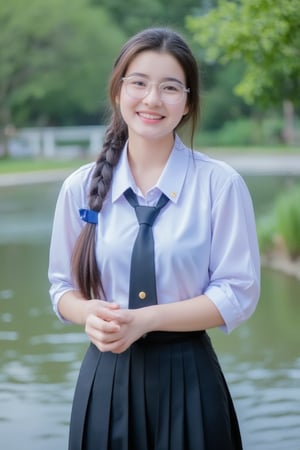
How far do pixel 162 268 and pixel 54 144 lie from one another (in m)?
30.9

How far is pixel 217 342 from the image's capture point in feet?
18.3

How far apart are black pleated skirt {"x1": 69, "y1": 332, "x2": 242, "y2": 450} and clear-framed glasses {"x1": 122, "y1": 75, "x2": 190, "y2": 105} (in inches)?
17.9

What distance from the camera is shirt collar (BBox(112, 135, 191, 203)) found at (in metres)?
1.81

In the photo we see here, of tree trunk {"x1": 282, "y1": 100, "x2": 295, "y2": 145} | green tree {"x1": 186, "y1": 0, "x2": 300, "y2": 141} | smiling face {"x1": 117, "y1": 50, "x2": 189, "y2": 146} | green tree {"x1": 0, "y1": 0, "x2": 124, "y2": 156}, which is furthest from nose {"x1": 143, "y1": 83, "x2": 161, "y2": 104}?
tree trunk {"x1": 282, "y1": 100, "x2": 295, "y2": 145}

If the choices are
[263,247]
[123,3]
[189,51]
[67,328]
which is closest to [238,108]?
[123,3]

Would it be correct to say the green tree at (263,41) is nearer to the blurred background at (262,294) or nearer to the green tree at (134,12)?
the blurred background at (262,294)

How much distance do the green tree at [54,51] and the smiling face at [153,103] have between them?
987 inches

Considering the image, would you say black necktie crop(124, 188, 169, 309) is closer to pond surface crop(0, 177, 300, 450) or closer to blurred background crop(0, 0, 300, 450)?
blurred background crop(0, 0, 300, 450)

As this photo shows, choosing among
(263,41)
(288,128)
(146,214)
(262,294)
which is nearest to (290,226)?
(262,294)

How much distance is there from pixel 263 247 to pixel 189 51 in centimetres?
738

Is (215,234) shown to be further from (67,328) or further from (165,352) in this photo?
(67,328)

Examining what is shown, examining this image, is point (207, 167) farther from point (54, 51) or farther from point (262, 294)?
point (54, 51)

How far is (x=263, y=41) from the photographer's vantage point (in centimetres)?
659

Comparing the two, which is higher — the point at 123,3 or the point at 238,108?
the point at 123,3
